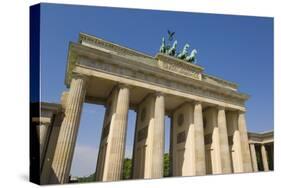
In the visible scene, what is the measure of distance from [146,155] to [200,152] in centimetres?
583

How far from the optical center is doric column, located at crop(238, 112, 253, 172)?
24.1 meters

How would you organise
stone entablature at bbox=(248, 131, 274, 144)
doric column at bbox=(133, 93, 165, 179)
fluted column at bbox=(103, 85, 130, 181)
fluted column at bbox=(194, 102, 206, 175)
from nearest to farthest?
fluted column at bbox=(103, 85, 130, 181) → doric column at bbox=(133, 93, 165, 179) → fluted column at bbox=(194, 102, 206, 175) → stone entablature at bbox=(248, 131, 274, 144)

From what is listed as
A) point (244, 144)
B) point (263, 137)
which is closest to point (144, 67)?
point (244, 144)

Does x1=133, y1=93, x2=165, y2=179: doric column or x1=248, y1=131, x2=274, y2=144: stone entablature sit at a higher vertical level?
x1=248, y1=131, x2=274, y2=144: stone entablature

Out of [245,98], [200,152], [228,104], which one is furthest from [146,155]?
[245,98]

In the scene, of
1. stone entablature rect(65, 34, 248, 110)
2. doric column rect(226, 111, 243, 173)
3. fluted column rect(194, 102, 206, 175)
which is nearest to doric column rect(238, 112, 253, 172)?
doric column rect(226, 111, 243, 173)

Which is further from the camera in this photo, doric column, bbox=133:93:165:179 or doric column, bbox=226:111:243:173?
doric column, bbox=226:111:243:173

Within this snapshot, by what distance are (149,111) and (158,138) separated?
3187mm

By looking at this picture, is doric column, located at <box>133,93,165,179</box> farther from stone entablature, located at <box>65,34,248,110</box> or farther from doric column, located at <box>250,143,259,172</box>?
doric column, located at <box>250,143,259,172</box>

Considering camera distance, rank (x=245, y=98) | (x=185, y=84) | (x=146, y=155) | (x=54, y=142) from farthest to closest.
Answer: (x=245, y=98) < (x=185, y=84) < (x=146, y=155) < (x=54, y=142)

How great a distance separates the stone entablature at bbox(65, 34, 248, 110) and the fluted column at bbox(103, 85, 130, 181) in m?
2.14

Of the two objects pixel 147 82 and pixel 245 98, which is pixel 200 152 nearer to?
pixel 147 82

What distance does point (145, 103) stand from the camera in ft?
74.2

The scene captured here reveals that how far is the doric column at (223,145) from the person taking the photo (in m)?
22.6
